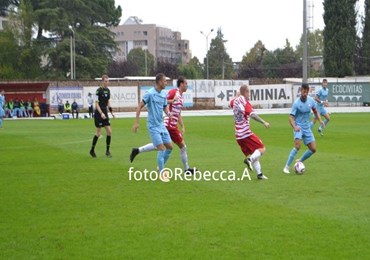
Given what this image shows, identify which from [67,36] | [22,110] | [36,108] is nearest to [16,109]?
[22,110]

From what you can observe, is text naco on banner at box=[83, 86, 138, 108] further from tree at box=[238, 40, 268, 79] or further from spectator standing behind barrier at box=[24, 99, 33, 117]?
tree at box=[238, 40, 268, 79]

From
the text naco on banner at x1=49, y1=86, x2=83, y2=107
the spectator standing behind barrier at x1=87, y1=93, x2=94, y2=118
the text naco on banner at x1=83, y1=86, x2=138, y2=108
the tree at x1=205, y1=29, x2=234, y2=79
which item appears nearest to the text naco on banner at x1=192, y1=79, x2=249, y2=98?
the text naco on banner at x1=83, y1=86, x2=138, y2=108

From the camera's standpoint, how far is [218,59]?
143m

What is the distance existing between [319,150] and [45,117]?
37.3 meters

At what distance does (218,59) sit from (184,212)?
5289 inches

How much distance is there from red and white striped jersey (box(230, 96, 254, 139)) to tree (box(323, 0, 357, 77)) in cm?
6577

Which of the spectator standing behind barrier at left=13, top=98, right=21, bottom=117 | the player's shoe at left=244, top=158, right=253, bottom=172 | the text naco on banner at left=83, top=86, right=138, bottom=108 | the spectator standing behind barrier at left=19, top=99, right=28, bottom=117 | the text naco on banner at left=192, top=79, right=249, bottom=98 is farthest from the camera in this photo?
the text naco on banner at left=192, top=79, right=249, bottom=98

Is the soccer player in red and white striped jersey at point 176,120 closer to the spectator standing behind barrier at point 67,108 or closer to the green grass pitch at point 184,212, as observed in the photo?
the green grass pitch at point 184,212

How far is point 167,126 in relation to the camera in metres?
14.8

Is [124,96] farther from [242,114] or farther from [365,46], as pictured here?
[242,114]

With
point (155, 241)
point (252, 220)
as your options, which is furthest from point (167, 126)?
point (155, 241)

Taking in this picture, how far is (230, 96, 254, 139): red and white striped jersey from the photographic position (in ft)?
44.8

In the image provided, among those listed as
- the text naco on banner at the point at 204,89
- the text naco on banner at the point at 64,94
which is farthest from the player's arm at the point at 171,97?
the text naco on banner at the point at 204,89

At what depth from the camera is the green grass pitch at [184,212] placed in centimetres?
770
